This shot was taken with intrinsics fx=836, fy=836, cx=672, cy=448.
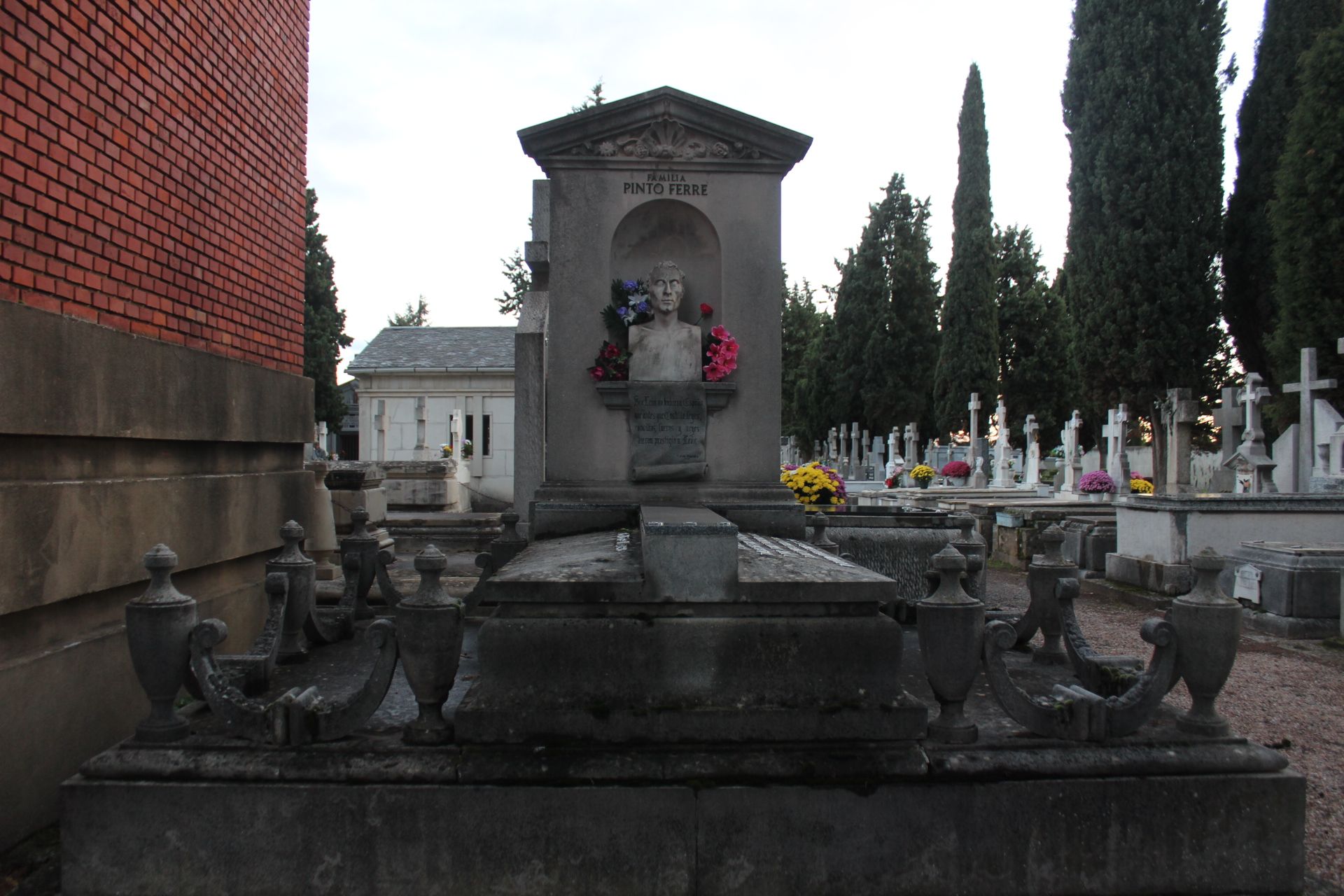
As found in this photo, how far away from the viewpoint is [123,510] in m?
4.34

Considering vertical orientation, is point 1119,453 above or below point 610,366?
below

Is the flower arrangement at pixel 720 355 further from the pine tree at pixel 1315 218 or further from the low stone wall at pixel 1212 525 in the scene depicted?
the pine tree at pixel 1315 218

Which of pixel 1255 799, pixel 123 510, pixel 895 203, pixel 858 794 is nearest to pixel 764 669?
pixel 858 794

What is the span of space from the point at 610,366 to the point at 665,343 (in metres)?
0.40

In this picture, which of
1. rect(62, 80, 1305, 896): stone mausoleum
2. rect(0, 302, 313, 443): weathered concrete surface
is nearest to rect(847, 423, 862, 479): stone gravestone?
rect(0, 302, 313, 443): weathered concrete surface

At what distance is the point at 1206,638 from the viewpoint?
331 cm

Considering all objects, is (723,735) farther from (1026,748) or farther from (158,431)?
(158,431)

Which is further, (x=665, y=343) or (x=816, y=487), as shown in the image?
(x=816, y=487)

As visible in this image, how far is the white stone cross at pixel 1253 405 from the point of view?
14695 mm

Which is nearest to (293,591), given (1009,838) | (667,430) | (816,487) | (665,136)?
(667,430)

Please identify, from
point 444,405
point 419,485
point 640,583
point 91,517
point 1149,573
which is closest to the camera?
point 640,583

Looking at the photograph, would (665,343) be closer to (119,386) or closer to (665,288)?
(665,288)

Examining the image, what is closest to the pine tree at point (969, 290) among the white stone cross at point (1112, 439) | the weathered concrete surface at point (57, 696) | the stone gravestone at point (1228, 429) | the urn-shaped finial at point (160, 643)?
the stone gravestone at point (1228, 429)

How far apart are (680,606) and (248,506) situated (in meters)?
3.70
